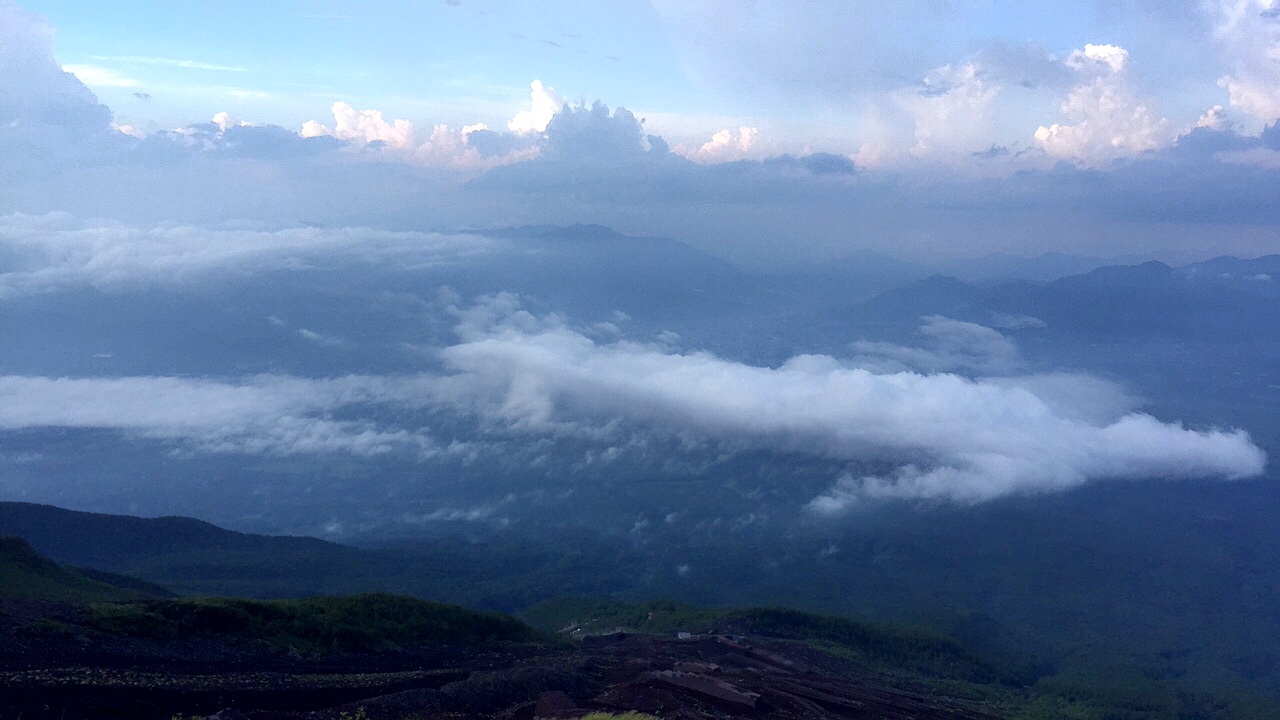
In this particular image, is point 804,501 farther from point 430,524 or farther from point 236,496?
point 236,496

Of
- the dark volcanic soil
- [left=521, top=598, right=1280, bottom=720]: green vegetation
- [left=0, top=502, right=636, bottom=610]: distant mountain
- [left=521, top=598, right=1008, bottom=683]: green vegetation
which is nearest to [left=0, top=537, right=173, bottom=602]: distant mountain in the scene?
the dark volcanic soil

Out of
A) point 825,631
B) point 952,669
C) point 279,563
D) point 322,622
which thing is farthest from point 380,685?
point 279,563

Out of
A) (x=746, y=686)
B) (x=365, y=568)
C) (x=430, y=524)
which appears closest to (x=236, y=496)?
(x=430, y=524)

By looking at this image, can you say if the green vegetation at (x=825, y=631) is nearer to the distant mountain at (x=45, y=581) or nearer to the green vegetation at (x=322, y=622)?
the green vegetation at (x=322, y=622)

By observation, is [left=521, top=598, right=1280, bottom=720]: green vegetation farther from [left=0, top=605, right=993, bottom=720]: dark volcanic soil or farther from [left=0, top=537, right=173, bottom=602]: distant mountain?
[left=0, top=537, right=173, bottom=602]: distant mountain

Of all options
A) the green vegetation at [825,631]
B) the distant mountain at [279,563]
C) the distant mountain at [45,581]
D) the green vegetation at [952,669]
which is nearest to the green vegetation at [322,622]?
the distant mountain at [45,581]
